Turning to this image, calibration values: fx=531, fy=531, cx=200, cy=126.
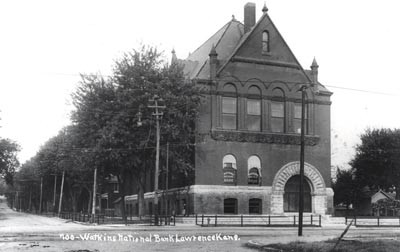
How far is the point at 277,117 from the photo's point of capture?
4819 cm

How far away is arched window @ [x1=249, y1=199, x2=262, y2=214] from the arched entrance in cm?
249

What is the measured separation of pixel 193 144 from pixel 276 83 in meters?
10.0

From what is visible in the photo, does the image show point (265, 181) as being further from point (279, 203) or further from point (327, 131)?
point (327, 131)

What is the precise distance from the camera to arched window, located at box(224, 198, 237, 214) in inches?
1778

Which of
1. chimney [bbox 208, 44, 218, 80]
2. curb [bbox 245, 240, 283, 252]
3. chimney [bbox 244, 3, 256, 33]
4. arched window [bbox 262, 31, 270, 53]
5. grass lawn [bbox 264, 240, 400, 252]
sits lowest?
curb [bbox 245, 240, 283, 252]

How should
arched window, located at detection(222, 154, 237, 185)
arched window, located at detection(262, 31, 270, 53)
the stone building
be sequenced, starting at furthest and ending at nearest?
1. arched window, located at detection(262, 31, 270, 53)
2. arched window, located at detection(222, 154, 237, 185)
3. the stone building

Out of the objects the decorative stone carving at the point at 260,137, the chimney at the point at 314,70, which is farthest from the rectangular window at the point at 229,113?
the chimney at the point at 314,70

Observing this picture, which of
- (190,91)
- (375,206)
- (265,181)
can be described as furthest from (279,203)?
(375,206)

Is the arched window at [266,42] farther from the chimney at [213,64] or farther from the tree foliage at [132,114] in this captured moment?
the tree foliage at [132,114]

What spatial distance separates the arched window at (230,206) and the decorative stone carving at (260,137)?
5.23 meters

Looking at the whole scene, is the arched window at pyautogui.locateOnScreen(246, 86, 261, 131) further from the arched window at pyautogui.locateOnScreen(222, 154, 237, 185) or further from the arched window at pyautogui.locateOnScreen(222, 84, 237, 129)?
the arched window at pyautogui.locateOnScreen(222, 154, 237, 185)

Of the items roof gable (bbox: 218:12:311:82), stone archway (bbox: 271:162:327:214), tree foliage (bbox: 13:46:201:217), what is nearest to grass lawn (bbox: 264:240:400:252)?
tree foliage (bbox: 13:46:201:217)

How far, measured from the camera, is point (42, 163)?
86.4 m

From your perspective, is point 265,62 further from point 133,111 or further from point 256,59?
→ point 133,111
